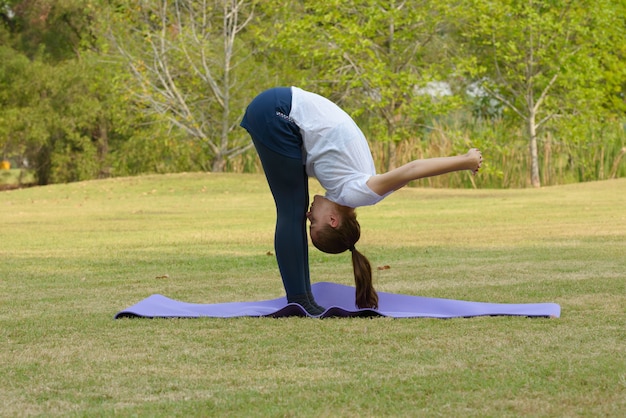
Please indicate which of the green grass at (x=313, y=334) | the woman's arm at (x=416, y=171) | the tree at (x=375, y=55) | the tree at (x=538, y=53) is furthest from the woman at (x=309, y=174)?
the tree at (x=538, y=53)

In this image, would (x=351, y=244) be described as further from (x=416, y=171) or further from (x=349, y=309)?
(x=416, y=171)

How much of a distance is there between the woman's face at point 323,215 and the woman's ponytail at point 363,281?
250 millimetres

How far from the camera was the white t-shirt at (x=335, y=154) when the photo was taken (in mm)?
5566

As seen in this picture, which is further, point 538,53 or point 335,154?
point 538,53

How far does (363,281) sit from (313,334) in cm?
78

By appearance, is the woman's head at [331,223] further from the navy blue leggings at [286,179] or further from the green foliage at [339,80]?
the green foliage at [339,80]

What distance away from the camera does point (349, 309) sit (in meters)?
6.09

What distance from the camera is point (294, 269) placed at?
5945 mm

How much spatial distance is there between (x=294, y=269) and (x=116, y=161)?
85.2 feet

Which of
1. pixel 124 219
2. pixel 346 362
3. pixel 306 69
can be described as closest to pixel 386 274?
pixel 346 362

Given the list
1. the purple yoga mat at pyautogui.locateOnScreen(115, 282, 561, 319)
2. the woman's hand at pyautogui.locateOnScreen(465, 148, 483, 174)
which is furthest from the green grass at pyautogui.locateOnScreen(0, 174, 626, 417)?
the woman's hand at pyautogui.locateOnScreen(465, 148, 483, 174)

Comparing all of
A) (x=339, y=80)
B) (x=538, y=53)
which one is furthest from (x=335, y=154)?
(x=538, y=53)

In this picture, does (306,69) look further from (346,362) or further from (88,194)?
(346,362)

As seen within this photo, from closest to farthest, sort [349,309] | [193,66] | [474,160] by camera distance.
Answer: [474,160], [349,309], [193,66]
